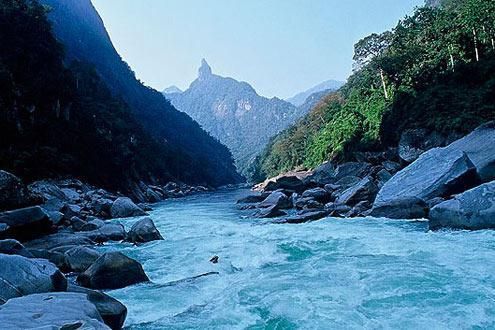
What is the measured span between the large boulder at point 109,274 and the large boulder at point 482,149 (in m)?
14.3

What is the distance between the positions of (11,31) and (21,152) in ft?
44.1

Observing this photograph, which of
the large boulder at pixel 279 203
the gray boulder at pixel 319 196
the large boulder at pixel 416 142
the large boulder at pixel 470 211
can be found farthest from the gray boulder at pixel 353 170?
the large boulder at pixel 470 211

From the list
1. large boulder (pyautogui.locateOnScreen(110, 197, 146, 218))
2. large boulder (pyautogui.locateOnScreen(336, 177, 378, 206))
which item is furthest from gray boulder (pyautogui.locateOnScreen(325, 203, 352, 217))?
large boulder (pyautogui.locateOnScreen(110, 197, 146, 218))

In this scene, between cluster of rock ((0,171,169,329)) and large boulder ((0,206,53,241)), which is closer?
cluster of rock ((0,171,169,329))

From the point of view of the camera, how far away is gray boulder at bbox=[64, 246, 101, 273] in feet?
32.3

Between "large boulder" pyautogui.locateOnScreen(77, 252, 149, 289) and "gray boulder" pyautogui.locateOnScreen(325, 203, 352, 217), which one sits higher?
"large boulder" pyautogui.locateOnScreen(77, 252, 149, 289)

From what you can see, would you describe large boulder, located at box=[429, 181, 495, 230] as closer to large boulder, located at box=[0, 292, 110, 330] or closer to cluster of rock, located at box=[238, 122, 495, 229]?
cluster of rock, located at box=[238, 122, 495, 229]

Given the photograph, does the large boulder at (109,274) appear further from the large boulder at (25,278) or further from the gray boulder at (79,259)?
the large boulder at (25,278)

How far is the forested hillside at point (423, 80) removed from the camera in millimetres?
33562

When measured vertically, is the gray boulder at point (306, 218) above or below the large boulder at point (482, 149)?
Answer: below

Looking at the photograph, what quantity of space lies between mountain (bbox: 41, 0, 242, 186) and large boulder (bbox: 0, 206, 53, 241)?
60.8 m

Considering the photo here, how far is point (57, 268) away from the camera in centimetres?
718

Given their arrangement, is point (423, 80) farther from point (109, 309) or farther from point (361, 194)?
point (109, 309)

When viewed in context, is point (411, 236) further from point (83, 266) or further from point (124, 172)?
point (124, 172)
